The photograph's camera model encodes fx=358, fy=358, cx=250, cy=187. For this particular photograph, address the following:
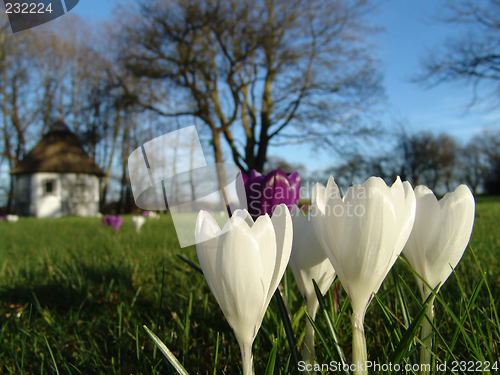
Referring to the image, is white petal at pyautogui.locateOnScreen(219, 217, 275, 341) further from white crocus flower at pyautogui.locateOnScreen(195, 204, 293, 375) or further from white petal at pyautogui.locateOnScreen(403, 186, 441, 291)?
white petal at pyautogui.locateOnScreen(403, 186, 441, 291)

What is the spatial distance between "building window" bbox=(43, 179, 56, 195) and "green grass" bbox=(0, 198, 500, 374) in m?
20.5

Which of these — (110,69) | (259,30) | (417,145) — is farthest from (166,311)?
(417,145)

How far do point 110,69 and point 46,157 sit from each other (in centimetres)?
857

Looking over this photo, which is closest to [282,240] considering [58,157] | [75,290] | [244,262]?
[244,262]

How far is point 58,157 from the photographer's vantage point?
2008cm

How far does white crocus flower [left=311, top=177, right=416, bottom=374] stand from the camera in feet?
1.51

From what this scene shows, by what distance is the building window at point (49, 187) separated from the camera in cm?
2000

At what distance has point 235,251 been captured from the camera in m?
0.44

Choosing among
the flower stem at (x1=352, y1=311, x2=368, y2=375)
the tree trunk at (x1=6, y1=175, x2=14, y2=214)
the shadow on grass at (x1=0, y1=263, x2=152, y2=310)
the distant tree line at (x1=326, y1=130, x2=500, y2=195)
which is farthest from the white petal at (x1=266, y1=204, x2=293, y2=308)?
the tree trunk at (x1=6, y1=175, x2=14, y2=214)

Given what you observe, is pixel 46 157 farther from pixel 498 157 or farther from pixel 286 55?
pixel 498 157

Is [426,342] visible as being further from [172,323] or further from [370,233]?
[172,323]

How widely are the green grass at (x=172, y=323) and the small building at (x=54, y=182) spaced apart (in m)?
19.4

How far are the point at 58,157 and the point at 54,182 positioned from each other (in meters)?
Result: 1.42

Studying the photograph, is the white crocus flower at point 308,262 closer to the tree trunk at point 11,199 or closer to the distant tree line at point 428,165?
the distant tree line at point 428,165
